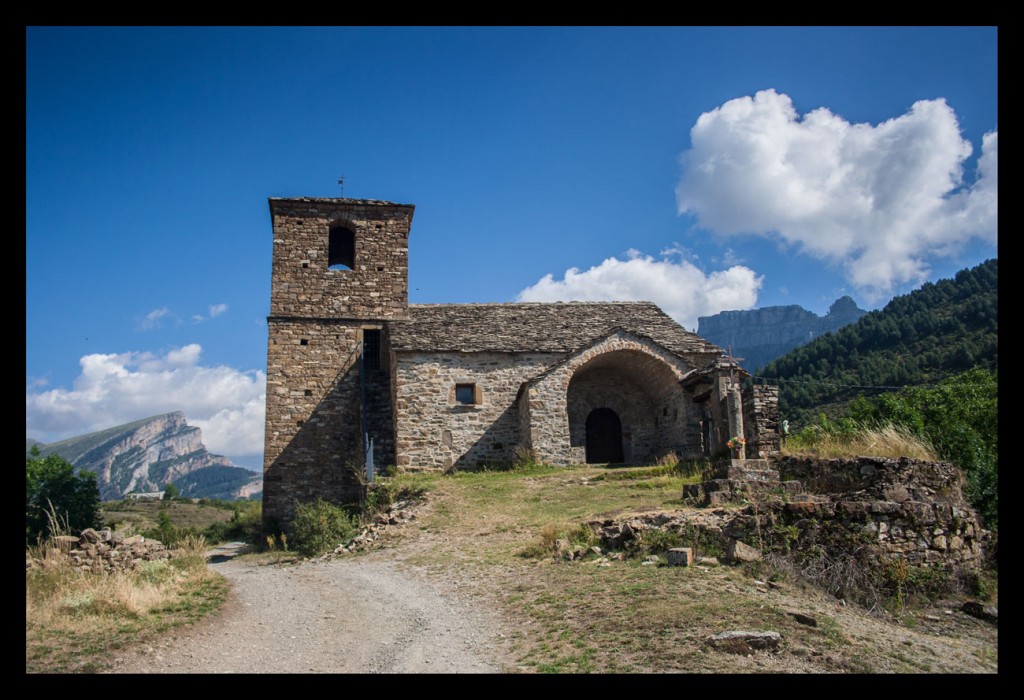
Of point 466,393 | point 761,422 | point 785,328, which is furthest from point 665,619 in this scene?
point 785,328

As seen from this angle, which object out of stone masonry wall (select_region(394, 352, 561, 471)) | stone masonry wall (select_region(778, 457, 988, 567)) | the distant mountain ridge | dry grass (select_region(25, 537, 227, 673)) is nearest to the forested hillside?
stone masonry wall (select_region(394, 352, 561, 471))

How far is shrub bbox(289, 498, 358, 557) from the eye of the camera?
50.1ft

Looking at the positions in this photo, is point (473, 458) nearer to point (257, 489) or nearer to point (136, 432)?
point (257, 489)

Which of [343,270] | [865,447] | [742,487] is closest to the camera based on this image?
[742,487]

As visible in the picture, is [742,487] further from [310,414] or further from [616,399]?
[310,414]

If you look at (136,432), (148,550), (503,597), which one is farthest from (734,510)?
(136,432)

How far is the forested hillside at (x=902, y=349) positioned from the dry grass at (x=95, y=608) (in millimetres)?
26507

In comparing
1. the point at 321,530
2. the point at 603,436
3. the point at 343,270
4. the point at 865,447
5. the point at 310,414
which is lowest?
the point at 321,530

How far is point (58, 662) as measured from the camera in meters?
6.81

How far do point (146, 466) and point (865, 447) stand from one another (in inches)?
7276

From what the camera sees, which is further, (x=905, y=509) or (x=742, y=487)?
(x=742, y=487)

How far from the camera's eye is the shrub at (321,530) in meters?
15.3

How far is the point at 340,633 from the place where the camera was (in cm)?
811
